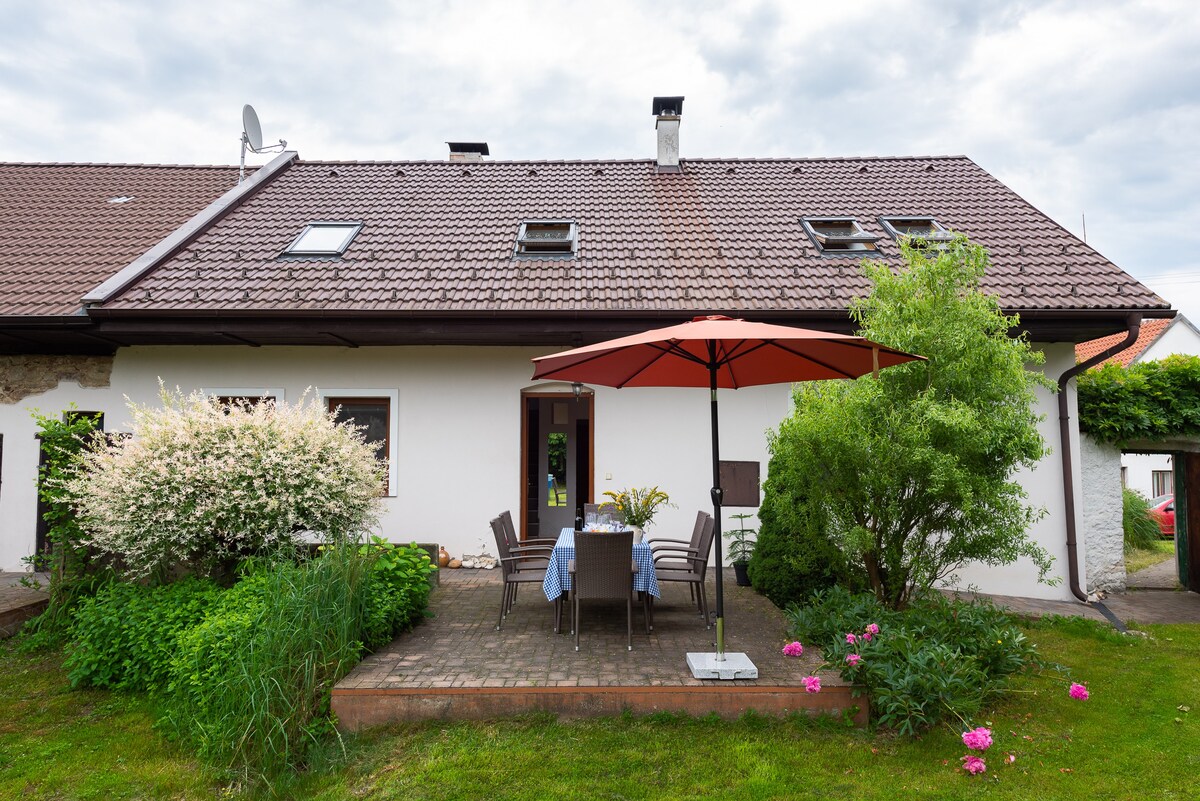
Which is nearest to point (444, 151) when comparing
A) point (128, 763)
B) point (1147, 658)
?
point (128, 763)

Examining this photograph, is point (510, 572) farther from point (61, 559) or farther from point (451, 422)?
point (61, 559)

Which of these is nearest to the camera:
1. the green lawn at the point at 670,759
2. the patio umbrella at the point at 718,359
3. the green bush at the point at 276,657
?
the green lawn at the point at 670,759

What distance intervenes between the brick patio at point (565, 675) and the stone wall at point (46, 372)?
19.2ft

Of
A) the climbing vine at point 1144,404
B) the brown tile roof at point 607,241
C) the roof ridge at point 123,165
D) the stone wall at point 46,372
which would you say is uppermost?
the roof ridge at point 123,165

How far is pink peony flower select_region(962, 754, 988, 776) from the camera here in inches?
122

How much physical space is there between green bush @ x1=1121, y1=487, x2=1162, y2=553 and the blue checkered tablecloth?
11.2 meters

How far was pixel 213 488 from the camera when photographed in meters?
4.62

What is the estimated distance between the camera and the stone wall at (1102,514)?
7.57 m

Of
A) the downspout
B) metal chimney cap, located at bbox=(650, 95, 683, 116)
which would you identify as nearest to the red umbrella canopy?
the downspout

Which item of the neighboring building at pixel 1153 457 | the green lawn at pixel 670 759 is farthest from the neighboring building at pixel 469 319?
the neighboring building at pixel 1153 457

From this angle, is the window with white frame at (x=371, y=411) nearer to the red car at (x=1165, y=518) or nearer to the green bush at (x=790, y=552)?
the green bush at (x=790, y=552)

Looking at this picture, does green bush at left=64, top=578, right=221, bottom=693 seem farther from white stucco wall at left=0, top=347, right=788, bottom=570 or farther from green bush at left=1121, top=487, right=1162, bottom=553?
green bush at left=1121, top=487, right=1162, bottom=553

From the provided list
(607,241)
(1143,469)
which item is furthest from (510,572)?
(1143,469)

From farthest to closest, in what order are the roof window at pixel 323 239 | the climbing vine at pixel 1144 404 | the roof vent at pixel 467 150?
Answer: the roof vent at pixel 467 150
the roof window at pixel 323 239
the climbing vine at pixel 1144 404
